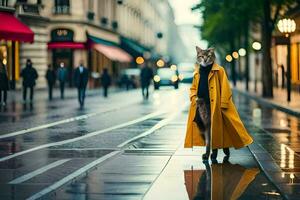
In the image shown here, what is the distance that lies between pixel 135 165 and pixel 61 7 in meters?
41.2

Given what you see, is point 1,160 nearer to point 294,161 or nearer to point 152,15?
point 294,161

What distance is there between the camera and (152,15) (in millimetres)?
101188

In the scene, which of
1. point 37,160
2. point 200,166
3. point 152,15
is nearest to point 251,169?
point 200,166

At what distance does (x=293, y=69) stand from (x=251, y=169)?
38.1m

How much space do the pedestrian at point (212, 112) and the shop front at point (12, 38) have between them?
75.9 feet

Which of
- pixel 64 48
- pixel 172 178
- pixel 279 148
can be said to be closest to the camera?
pixel 172 178

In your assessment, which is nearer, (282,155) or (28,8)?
(282,155)

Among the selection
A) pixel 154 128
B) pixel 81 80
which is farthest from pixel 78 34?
pixel 154 128

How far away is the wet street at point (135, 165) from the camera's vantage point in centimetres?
752

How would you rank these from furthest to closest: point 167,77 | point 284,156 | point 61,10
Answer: point 167,77 < point 61,10 < point 284,156

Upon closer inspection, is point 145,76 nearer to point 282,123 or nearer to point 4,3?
point 4,3

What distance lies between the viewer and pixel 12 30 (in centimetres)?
3469

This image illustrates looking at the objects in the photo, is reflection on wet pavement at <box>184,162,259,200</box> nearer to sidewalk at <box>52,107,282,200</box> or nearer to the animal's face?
sidewalk at <box>52,107,282,200</box>

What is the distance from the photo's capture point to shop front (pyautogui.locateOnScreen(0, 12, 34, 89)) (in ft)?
113
